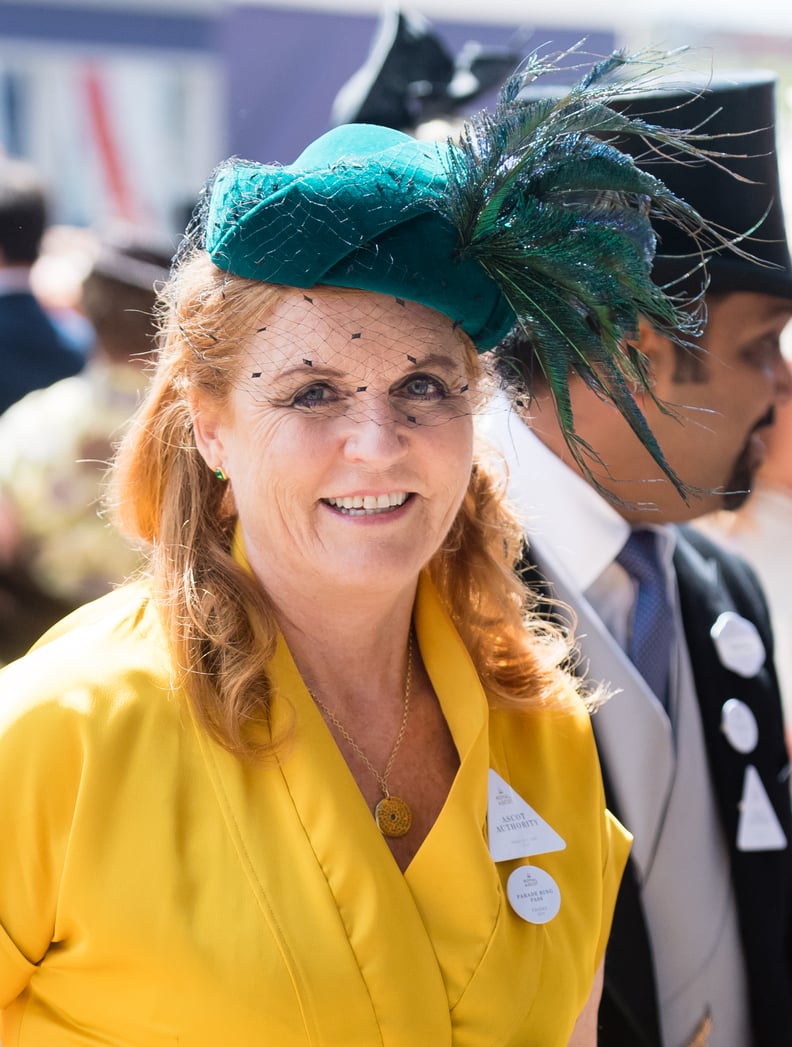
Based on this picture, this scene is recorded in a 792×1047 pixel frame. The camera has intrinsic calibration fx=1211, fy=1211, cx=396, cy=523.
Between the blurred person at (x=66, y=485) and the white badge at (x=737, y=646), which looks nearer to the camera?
the white badge at (x=737, y=646)

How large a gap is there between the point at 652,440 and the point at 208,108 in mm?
6033

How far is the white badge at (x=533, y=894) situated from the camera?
167cm

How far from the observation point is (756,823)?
221cm

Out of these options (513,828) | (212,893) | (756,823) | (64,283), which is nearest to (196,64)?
(64,283)

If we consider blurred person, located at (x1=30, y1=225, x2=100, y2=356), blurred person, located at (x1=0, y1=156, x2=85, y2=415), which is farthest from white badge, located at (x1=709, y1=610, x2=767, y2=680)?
blurred person, located at (x1=30, y1=225, x2=100, y2=356)

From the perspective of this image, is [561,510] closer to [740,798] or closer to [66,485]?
[740,798]

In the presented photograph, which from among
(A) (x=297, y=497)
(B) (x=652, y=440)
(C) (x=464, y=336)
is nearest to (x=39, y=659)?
(A) (x=297, y=497)

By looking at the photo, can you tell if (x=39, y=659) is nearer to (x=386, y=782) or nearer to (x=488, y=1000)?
(x=386, y=782)

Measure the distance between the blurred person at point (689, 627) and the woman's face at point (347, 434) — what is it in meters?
0.38

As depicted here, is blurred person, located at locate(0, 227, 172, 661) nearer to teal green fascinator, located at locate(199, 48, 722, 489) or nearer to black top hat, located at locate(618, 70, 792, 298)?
black top hat, located at locate(618, 70, 792, 298)

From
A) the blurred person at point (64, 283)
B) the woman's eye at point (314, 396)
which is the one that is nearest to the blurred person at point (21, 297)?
the blurred person at point (64, 283)

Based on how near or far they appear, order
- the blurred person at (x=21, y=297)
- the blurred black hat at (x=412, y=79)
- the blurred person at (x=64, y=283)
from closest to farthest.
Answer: the blurred black hat at (x=412, y=79)
the blurred person at (x=21, y=297)
the blurred person at (x=64, y=283)

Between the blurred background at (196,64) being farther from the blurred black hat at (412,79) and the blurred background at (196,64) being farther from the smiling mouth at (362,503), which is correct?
the smiling mouth at (362,503)

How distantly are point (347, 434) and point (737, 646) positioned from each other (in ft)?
3.50
